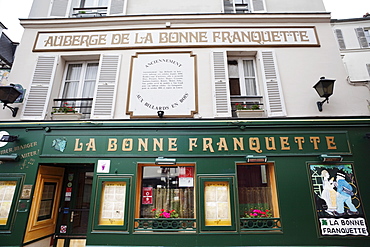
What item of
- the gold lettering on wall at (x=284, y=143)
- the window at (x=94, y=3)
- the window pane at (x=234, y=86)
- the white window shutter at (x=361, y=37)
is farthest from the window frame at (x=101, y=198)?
the white window shutter at (x=361, y=37)

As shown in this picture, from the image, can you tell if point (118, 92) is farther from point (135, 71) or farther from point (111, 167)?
point (111, 167)

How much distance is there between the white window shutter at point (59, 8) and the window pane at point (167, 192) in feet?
16.3

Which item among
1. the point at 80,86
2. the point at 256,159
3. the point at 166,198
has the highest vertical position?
the point at 80,86

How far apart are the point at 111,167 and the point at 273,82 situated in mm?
4154

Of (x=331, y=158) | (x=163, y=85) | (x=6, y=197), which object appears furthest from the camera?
(x=163, y=85)

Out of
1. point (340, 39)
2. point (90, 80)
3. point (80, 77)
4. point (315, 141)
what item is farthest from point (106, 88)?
point (340, 39)

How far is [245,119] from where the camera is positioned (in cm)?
429

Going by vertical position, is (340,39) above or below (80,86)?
above

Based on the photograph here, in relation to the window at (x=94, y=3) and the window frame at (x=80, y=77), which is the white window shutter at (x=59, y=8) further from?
the window frame at (x=80, y=77)

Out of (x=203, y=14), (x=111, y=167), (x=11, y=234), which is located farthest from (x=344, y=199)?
(x=11, y=234)

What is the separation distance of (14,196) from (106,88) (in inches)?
115

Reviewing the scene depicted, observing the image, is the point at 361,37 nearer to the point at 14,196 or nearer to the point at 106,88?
the point at 106,88

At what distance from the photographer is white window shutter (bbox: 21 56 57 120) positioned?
179 inches

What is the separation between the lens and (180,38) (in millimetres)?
5090
